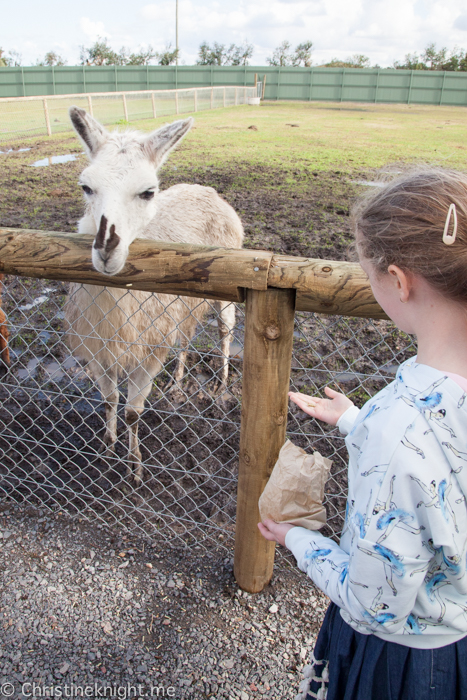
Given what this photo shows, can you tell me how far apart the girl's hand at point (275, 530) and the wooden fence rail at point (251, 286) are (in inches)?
19.1

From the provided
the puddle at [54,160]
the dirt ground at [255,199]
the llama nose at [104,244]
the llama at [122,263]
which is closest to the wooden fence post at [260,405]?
the llama at [122,263]

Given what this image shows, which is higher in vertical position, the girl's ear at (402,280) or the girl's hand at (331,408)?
the girl's ear at (402,280)

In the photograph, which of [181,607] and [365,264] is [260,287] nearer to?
[365,264]

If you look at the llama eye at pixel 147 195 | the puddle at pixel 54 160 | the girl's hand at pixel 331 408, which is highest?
the llama eye at pixel 147 195

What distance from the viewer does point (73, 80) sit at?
2962 centimetres

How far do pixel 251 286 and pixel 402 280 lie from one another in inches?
25.8

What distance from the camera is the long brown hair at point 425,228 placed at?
33.7 inches

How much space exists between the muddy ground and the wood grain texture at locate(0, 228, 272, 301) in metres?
0.39

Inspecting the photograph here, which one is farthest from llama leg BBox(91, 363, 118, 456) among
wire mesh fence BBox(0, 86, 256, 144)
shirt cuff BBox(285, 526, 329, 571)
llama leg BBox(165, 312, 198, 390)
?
wire mesh fence BBox(0, 86, 256, 144)

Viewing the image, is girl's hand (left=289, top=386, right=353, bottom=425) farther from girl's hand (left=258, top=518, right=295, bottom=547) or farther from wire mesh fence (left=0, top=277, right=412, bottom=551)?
wire mesh fence (left=0, top=277, right=412, bottom=551)

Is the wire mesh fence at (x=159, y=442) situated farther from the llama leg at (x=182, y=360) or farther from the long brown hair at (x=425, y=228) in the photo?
the long brown hair at (x=425, y=228)

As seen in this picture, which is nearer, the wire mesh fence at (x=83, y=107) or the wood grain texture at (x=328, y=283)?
the wood grain texture at (x=328, y=283)

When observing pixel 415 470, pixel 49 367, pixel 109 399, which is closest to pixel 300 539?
pixel 415 470

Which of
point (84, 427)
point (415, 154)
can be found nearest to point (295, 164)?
point (415, 154)
